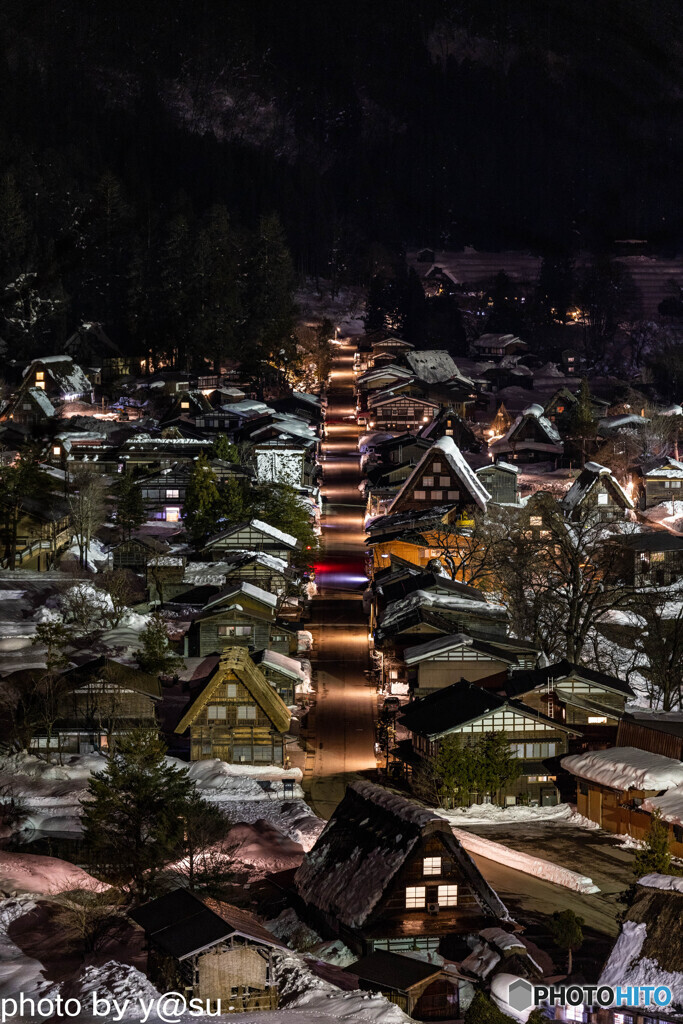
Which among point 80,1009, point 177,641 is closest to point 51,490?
point 177,641

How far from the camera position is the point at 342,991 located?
13.6m

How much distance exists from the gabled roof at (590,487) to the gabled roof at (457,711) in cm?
1687

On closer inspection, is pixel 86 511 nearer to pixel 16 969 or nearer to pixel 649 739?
pixel 649 739

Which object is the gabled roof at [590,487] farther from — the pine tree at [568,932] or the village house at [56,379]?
the pine tree at [568,932]

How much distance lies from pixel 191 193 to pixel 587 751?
6176 cm

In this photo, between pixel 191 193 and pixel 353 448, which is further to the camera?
pixel 191 193

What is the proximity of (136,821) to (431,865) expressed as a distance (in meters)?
3.77

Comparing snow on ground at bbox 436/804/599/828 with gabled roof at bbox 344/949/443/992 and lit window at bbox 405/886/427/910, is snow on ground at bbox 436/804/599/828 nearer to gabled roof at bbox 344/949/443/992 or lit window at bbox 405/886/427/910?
lit window at bbox 405/886/427/910

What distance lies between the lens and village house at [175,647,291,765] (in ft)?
71.4

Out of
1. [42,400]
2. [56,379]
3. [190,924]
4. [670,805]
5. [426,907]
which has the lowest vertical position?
[670,805]

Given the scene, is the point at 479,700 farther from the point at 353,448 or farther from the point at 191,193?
the point at 191,193

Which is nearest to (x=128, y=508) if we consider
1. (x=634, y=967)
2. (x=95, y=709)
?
(x=95, y=709)

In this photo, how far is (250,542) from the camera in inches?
1246

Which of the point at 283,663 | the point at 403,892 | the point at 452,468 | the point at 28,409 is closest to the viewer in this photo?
the point at 403,892
